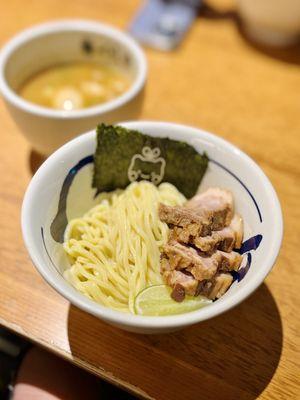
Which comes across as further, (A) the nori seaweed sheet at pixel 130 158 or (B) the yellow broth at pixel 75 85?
(B) the yellow broth at pixel 75 85

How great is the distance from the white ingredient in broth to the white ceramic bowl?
0.09 ft

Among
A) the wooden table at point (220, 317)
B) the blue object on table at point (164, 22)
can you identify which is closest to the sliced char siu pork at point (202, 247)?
the wooden table at point (220, 317)

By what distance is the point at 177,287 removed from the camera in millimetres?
688

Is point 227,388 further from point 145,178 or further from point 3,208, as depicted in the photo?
point 3,208

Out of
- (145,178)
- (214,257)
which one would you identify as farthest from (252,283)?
(145,178)

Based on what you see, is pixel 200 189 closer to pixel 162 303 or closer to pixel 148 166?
pixel 148 166

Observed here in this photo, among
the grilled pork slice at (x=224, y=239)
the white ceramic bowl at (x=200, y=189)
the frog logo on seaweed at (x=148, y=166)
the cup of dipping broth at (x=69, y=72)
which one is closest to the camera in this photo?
the white ceramic bowl at (x=200, y=189)

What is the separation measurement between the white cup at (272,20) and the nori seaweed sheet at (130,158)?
2.23ft

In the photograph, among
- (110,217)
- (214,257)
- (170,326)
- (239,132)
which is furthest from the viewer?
(239,132)

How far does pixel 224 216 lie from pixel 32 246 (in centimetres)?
31

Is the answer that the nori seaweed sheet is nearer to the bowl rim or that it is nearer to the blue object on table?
the bowl rim

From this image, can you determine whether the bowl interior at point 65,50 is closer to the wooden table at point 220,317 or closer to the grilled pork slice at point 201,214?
the wooden table at point 220,317

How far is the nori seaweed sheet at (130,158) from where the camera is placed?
813mm

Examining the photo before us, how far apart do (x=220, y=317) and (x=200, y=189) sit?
8.8 inches
